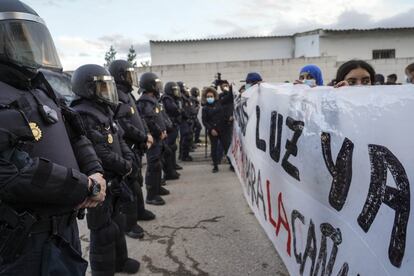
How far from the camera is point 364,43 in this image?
65.6 ft

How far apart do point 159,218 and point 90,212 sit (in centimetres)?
224

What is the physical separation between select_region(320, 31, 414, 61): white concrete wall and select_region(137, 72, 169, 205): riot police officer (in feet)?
49.2

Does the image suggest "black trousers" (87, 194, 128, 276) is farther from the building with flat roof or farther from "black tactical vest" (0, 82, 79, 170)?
the building with flat roof

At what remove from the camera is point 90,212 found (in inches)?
128

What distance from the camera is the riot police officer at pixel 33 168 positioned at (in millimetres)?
1890

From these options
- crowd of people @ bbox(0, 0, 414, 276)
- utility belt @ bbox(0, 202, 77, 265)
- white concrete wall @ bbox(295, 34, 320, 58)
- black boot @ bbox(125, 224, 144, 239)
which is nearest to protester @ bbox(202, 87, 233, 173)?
black boot @ bbox(125, 224, 144, 239)

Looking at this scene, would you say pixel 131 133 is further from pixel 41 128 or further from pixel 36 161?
pixel 36 161

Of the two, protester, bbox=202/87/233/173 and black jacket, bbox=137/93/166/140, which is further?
protester, bbox=202/87/233/173

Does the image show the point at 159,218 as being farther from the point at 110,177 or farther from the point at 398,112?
the point at 398,112

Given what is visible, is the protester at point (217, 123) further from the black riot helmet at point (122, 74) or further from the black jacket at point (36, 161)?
the black jacket at point (36, 161)

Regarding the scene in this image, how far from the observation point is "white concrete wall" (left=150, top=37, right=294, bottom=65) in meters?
19.7

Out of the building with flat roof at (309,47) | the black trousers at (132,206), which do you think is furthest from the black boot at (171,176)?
the building with flat roof at (309,47)

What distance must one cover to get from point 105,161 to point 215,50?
1752 cm

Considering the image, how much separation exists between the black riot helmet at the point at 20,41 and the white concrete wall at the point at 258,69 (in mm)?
13488
